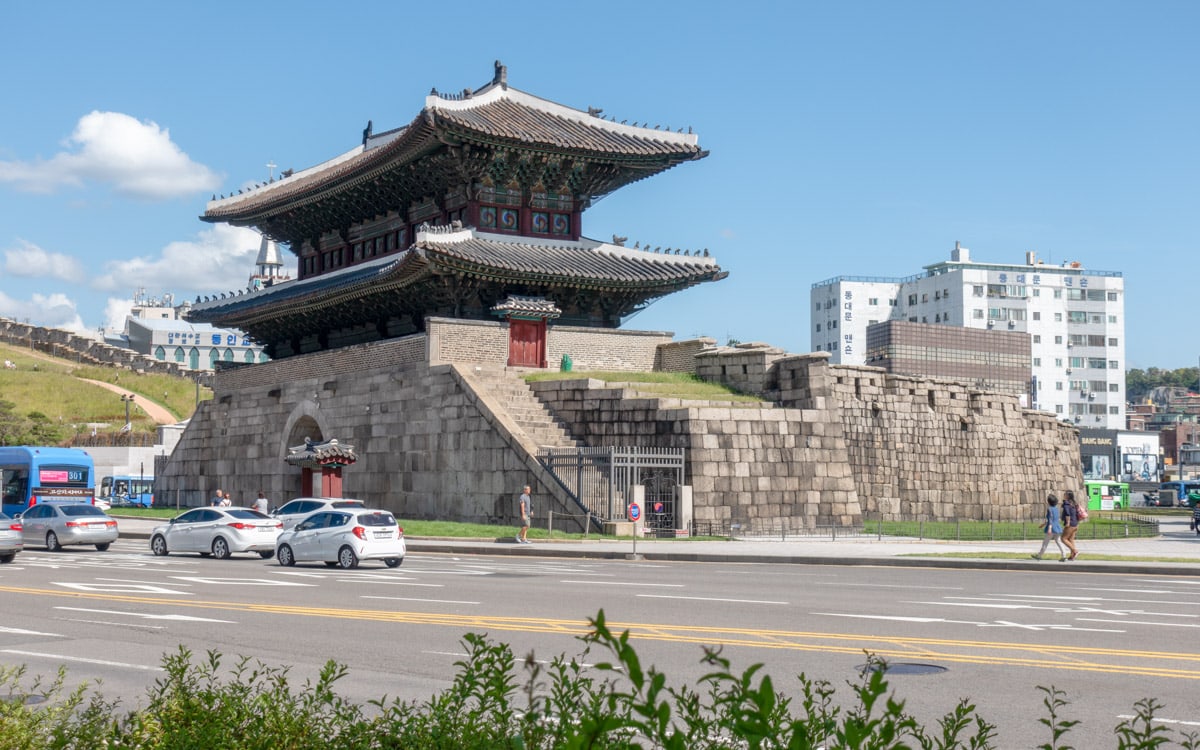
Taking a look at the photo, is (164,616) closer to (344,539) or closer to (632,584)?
(632,584)

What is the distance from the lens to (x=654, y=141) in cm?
4416

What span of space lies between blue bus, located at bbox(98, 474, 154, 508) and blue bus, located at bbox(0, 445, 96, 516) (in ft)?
77.8

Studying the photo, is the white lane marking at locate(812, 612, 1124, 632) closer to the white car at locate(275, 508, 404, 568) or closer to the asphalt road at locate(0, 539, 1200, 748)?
the asphalt road at locate(0, 539, 1200, 748)

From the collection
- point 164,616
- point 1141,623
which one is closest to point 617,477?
point 164,616

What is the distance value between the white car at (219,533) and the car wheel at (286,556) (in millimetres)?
2257

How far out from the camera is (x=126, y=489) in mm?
67125

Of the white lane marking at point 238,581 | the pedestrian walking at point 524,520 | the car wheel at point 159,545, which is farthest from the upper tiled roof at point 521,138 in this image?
the white lane marking at point 238,581

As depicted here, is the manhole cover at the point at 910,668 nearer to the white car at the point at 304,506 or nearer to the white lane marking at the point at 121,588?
the white lane marking at the point at 121,588

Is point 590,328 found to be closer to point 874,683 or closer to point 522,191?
point 522,191

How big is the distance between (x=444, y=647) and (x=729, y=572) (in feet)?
39.1

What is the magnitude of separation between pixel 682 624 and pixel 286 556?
47.1 ft

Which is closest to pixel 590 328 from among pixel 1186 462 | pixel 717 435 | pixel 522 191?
pixel 522 191

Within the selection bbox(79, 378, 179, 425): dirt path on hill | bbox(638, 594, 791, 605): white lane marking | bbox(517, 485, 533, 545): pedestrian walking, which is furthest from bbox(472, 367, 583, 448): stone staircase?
bbox(79, 378, 179, 425): dirt path on hill

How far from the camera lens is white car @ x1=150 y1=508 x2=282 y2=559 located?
1115 inches
